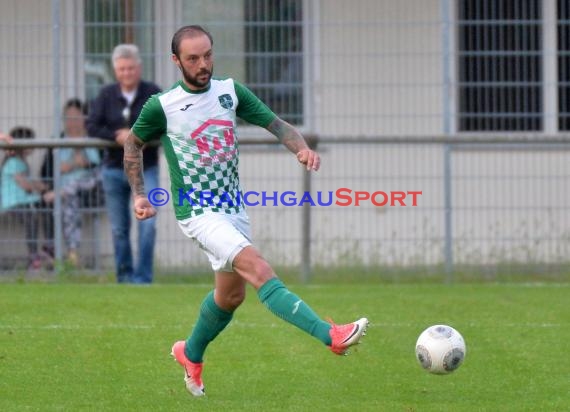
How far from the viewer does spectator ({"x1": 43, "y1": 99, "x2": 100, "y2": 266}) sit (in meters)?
14.3

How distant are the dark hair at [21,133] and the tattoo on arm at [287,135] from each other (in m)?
6.64

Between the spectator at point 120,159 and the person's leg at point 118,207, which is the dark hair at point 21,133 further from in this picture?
the person's leg at point 118,207

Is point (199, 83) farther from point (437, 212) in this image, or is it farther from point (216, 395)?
point (437, 212)

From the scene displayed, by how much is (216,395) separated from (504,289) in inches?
244

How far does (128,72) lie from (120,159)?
855 mm

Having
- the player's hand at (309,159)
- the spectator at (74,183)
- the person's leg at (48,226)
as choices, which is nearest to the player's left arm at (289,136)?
the player's hand at (309,159)

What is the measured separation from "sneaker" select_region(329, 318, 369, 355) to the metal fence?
718 cm

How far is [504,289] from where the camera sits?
1352cm

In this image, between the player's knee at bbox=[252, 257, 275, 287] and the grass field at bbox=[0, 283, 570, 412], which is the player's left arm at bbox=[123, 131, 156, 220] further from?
the grass field at bbox=[0, 283, 570, 412]

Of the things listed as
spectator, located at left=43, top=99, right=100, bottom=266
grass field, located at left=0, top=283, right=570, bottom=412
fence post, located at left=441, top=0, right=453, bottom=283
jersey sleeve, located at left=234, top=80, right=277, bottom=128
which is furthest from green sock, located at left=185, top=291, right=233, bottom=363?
fence post, located at left=441, top=0, right=453, bottom=283

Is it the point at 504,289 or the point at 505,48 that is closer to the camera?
the point at 504,289

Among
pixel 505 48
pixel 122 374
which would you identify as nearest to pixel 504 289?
pixel 505 48

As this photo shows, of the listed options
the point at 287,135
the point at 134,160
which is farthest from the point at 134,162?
the point at 287,135

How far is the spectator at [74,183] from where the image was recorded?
14.3 meters
